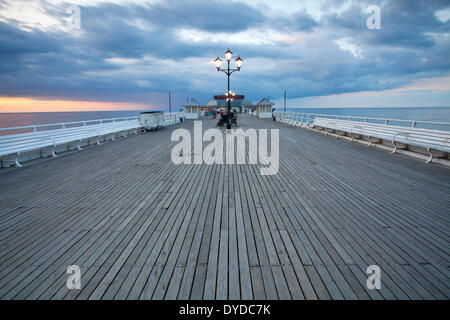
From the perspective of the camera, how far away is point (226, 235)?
2887mm

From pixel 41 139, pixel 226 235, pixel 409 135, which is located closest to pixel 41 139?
pixel 41 139

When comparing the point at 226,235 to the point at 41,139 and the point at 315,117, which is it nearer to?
the point at 41,139

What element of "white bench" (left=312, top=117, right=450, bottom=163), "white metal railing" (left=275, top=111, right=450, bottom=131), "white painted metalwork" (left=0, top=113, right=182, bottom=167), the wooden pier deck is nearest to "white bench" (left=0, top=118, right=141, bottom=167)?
Result: "white painted metalwork" (left=0, top=113, right=182, bottom=167)

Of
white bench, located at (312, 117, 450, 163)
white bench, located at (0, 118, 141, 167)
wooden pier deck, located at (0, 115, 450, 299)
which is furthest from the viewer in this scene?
white bench, located at (0, 118, 141, 167)

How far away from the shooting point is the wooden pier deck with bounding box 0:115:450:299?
2.06 meters

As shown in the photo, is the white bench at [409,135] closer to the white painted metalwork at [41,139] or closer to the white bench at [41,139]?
the white painted metalwork at [41,139]

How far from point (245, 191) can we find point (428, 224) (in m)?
2.72

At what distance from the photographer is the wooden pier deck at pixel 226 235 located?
2.06m

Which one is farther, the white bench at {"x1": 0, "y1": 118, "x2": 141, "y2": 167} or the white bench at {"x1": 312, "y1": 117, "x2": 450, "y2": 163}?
the white bench at {"x1": 0, "y1": 118, "x2": 141, "y2": 167}

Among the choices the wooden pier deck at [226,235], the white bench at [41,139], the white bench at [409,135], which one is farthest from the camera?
the white bench at [41,139]

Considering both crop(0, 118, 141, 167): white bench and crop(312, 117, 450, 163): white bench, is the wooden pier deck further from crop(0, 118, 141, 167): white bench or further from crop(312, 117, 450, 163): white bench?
crop(0, 118, 141, 167): white bench

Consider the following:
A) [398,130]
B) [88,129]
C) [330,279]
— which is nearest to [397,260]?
[330,279]

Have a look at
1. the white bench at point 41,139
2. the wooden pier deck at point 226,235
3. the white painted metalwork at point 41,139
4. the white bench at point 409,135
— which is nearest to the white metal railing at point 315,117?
the white bench at point 409,135
